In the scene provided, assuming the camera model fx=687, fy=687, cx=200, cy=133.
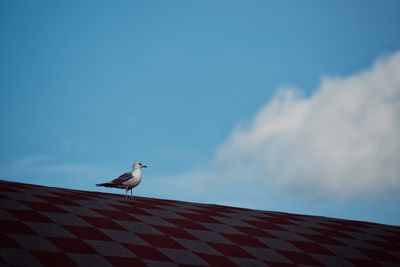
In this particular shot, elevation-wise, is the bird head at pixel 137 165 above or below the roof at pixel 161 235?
above

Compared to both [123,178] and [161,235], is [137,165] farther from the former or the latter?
[161,235]

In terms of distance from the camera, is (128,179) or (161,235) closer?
(161,235)

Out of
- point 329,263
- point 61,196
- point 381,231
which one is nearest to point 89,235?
point 61,196

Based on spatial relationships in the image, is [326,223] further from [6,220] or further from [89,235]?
[6,220]

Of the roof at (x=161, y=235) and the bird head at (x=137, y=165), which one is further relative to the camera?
the bird head at (x=137, y=165)

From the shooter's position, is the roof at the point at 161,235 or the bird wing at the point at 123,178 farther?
the bird wing at the point at 123,178

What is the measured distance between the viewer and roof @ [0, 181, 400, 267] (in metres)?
6.62

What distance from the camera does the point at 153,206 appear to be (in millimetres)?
8867

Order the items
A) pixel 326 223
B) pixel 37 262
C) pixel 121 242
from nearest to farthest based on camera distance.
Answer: pixel 37 262
pixel 121 242
pixel 326 223

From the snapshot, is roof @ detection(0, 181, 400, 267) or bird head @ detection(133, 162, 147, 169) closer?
roof @ detection(0, 181, 400, 267)

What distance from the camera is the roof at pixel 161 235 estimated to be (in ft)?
21.7

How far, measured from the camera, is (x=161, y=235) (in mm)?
7617

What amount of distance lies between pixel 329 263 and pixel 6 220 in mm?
3624

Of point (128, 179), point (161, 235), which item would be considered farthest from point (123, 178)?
point (161, 235)
